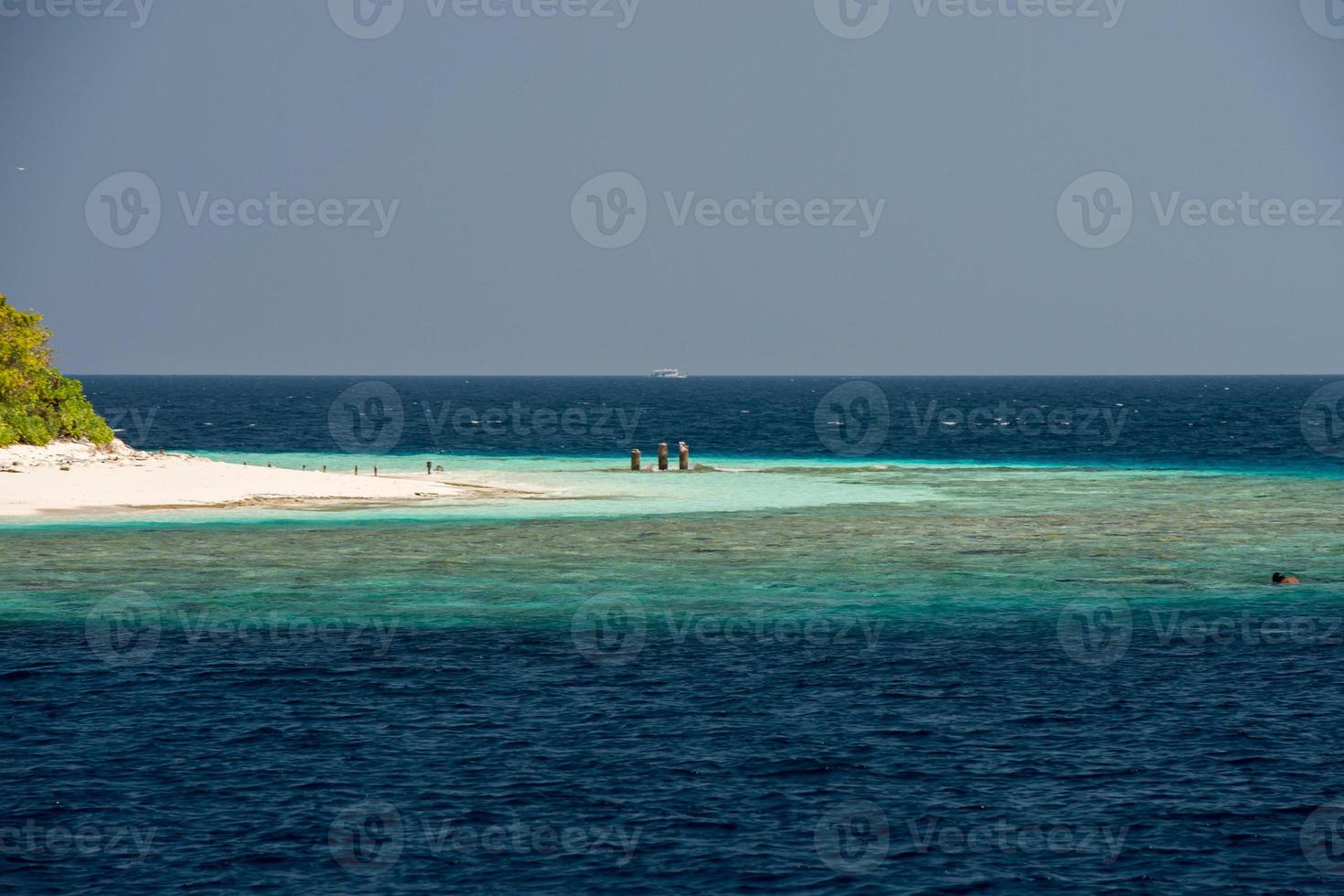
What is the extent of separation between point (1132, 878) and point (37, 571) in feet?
94.2

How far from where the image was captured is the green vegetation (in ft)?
213

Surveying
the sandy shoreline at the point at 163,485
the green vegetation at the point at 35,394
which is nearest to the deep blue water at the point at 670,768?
the sandy shoreline at the point at 163,485

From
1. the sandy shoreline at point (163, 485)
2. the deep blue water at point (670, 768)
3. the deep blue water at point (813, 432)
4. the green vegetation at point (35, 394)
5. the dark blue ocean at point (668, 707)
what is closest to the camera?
the deep blue water at point (670, 768)

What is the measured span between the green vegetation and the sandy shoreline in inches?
60.9

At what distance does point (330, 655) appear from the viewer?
90.8ft

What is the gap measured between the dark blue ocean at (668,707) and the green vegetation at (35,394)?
64.7ft

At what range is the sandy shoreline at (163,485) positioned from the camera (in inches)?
2095

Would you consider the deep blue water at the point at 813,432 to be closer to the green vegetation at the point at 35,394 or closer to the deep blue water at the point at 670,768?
the green vegetation at the point at 35,394

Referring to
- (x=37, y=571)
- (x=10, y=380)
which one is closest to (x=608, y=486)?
(x=10, y=380)

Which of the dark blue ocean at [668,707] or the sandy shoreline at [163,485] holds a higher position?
the sandy shoreline at [163,485]

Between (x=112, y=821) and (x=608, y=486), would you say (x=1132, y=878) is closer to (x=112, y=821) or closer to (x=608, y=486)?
(x=112, y=821)

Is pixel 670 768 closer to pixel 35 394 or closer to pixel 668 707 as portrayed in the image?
pixel 668 707

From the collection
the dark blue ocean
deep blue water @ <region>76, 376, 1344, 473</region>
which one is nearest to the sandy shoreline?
the dark blue ocean

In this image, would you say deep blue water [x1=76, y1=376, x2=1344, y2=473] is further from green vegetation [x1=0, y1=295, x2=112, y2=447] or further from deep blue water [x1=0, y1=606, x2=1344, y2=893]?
deep blue water [x1=0, y1=606, x2=1344, y2=893]
